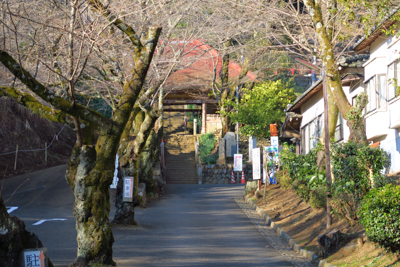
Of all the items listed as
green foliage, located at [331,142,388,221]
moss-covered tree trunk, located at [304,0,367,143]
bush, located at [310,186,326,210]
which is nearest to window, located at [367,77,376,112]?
moss-covered tree trunk, located at [304,0,367,143]

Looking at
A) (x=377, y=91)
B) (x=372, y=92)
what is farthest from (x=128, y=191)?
(x=372, y=92)

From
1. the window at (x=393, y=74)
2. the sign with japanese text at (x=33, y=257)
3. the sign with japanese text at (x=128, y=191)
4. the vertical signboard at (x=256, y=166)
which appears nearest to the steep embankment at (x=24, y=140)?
the vertical signboard at (x=256, y=166)

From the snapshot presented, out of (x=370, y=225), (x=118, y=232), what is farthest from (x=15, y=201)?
(x=370, y=225)

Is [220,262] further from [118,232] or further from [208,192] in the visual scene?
[208,192]

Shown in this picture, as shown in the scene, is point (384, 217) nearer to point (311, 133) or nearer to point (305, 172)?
point (305, 172)

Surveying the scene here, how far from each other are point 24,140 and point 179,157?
12.9 metres

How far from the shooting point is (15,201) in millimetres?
19984

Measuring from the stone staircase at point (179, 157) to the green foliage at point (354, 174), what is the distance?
22.7m

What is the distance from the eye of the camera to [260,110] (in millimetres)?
30266

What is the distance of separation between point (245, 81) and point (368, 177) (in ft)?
83.3

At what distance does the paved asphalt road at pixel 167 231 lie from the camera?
991 cm

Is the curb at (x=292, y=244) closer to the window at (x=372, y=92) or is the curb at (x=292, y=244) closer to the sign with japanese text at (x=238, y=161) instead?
the window at (x=372, y=92)

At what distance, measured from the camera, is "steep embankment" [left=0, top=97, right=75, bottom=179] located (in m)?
28.3

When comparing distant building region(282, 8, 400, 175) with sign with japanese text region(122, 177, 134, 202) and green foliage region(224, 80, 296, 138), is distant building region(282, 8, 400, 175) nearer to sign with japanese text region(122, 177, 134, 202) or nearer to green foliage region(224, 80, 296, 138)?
sign with japanese text region(122, 177, 134, 202)
